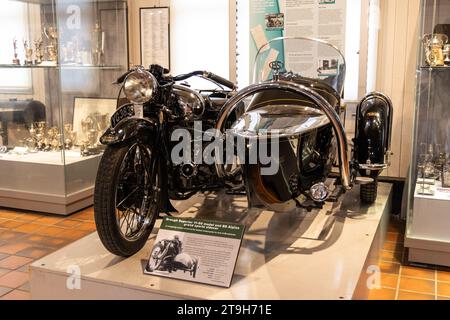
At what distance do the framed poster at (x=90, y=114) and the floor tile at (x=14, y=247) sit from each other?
140cm

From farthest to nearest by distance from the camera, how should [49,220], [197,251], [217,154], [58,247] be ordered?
1. [49,220]
2. [58,247]
3. [217,154]
4. [197,251]

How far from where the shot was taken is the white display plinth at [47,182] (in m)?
3.99

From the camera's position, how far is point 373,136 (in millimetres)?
3020

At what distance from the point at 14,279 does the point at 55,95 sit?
2.11 meters

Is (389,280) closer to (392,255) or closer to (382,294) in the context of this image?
(382,294)

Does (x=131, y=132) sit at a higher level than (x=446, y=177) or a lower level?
higher

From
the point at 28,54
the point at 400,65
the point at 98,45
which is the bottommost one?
the point at 400,65

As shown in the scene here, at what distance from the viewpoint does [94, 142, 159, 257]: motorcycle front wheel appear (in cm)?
211

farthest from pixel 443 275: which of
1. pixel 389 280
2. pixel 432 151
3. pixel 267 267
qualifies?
pixel 267 267

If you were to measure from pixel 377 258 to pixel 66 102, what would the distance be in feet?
9.62

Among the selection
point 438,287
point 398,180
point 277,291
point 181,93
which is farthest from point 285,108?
point 398,180

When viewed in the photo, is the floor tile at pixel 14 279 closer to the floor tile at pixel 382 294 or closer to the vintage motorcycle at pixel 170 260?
the vintage motorcycle at pixel 170 260

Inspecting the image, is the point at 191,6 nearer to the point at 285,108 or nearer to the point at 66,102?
the point at 66,102

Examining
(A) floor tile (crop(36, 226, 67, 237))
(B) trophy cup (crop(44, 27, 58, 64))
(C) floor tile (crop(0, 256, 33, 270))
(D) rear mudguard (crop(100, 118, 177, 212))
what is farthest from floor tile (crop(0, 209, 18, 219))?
(D) rear mudguard (crop(100, 118, 177, 212))
